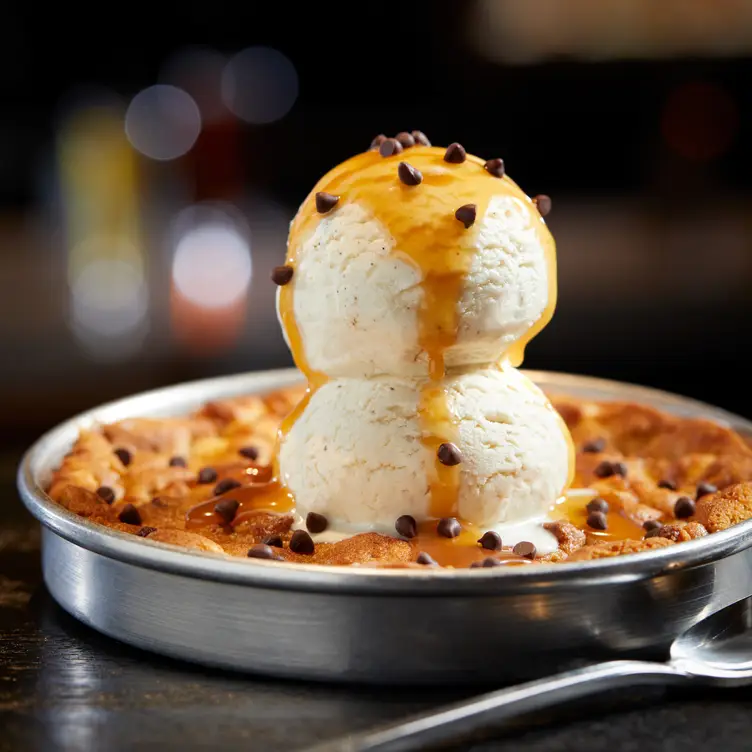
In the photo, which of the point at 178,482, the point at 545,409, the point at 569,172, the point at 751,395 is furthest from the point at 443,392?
the point at 569,172

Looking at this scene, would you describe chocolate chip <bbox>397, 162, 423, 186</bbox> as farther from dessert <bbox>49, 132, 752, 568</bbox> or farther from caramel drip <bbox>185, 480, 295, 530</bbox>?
caramel drip <bbox>185, 480, 295, 530</bbox>

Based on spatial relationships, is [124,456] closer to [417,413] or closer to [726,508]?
[417,413]

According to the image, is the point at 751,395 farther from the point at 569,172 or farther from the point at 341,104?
the point at 341,104

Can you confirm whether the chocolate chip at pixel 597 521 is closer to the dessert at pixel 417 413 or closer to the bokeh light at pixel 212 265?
the dessert at pixel 417 413

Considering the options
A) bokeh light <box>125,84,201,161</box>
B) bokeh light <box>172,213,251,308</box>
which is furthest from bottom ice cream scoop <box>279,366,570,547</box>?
bokeh light <box>125,84,201,161</box>

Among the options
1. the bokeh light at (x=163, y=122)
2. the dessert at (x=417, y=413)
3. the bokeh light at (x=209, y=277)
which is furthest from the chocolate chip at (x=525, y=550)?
the bokeh light at (x=163, y=122)

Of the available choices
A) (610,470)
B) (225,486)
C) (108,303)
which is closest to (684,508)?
(610,470)
